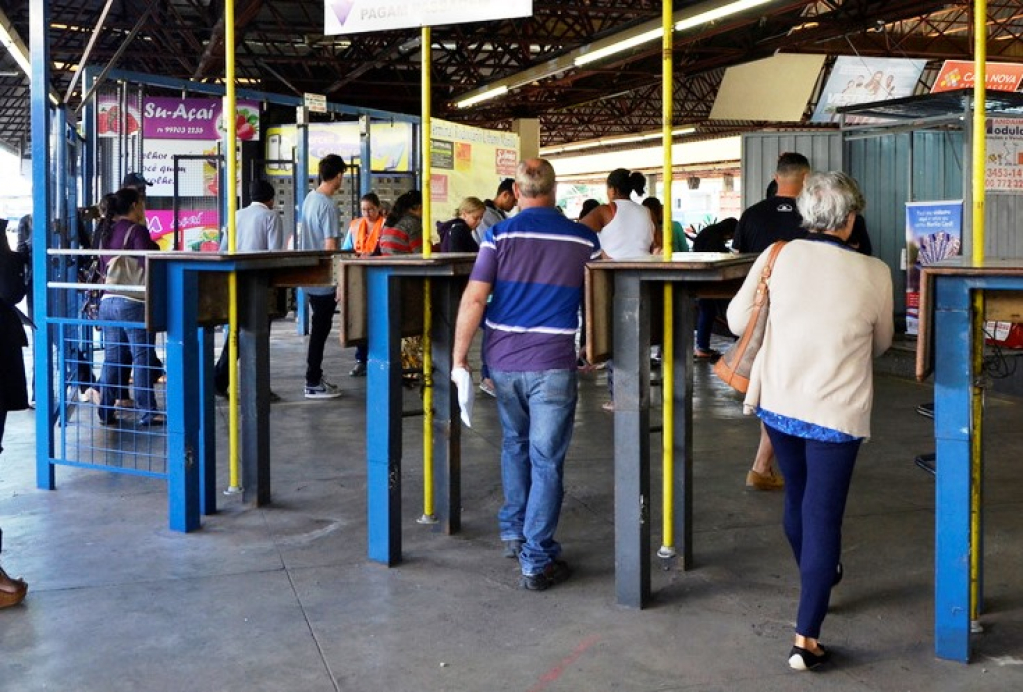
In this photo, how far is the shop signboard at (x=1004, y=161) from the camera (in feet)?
34.1

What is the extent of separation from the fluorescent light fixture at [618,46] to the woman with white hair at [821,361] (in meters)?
11.9

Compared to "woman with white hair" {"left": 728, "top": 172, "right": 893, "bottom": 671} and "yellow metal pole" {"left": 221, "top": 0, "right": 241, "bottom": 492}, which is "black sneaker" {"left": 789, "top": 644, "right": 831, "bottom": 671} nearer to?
"woman with white hair" {"left": 728, "top": 172, "right": 893, "bottom": 671}

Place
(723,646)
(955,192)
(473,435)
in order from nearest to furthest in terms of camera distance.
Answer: (723,646), (473,435), (955,192)

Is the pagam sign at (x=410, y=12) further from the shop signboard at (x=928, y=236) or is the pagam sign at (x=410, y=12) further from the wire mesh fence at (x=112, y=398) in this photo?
the shop signboard at (x=928, y=236)

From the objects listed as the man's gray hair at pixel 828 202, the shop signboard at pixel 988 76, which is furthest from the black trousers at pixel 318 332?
the shop signboard at pixel 988 76

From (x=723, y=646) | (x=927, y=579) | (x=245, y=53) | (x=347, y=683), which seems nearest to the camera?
(x=347, y=683)

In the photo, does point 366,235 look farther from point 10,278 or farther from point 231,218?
point 10,278

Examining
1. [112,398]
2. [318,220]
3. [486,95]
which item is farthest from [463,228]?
[486,95]

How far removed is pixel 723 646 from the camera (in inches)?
155

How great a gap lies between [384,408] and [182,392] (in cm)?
112

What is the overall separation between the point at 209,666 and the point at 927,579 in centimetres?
283

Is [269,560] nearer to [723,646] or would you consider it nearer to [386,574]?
[386,574]

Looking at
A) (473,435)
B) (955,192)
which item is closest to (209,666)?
(473,435)

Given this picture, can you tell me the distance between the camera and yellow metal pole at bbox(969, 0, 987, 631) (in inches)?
145
